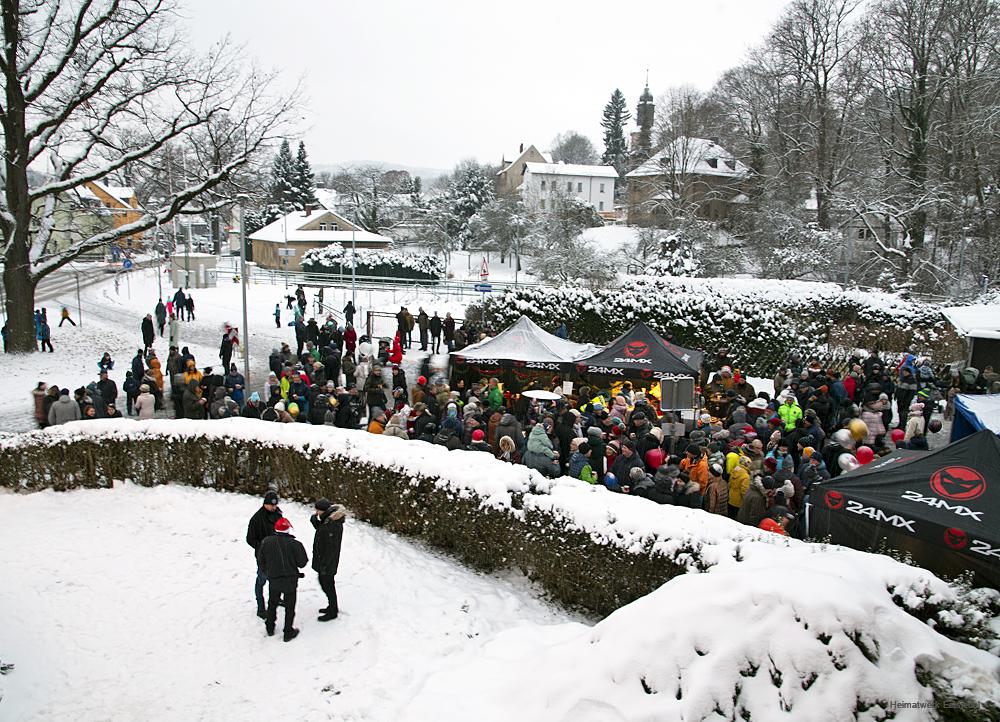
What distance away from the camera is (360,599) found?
7.59 meters

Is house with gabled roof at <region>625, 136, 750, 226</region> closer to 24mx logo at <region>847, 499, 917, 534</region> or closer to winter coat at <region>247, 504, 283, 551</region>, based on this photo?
24mx logo at <region>847, 499, 917, 534</region>

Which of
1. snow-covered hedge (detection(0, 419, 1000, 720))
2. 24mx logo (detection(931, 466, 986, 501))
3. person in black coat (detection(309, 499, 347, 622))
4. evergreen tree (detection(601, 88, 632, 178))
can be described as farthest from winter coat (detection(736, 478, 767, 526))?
evergreen tree (detection(601, 88, 632, 178))

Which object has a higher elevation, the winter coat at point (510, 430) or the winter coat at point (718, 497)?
the winter coat at point (510, 430)

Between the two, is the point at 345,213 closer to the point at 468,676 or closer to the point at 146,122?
the point at 146,122

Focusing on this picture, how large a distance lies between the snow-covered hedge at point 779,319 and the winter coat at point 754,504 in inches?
553

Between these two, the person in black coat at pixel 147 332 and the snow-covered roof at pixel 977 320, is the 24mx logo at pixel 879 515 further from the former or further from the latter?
the person in black coat at pixel 147 332

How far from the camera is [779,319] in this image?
68.8 ft

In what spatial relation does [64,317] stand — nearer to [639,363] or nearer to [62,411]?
[62,411]

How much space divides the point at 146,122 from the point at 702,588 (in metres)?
22.1

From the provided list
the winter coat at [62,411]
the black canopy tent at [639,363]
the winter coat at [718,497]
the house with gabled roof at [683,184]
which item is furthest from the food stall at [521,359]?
the house with gabled roof at [683,184]

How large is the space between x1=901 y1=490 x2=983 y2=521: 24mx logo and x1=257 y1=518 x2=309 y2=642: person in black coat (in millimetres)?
5815

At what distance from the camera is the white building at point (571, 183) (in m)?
68.2

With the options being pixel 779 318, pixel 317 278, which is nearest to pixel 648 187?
pixel 317 278

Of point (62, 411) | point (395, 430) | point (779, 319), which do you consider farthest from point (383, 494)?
point (779, 319)
